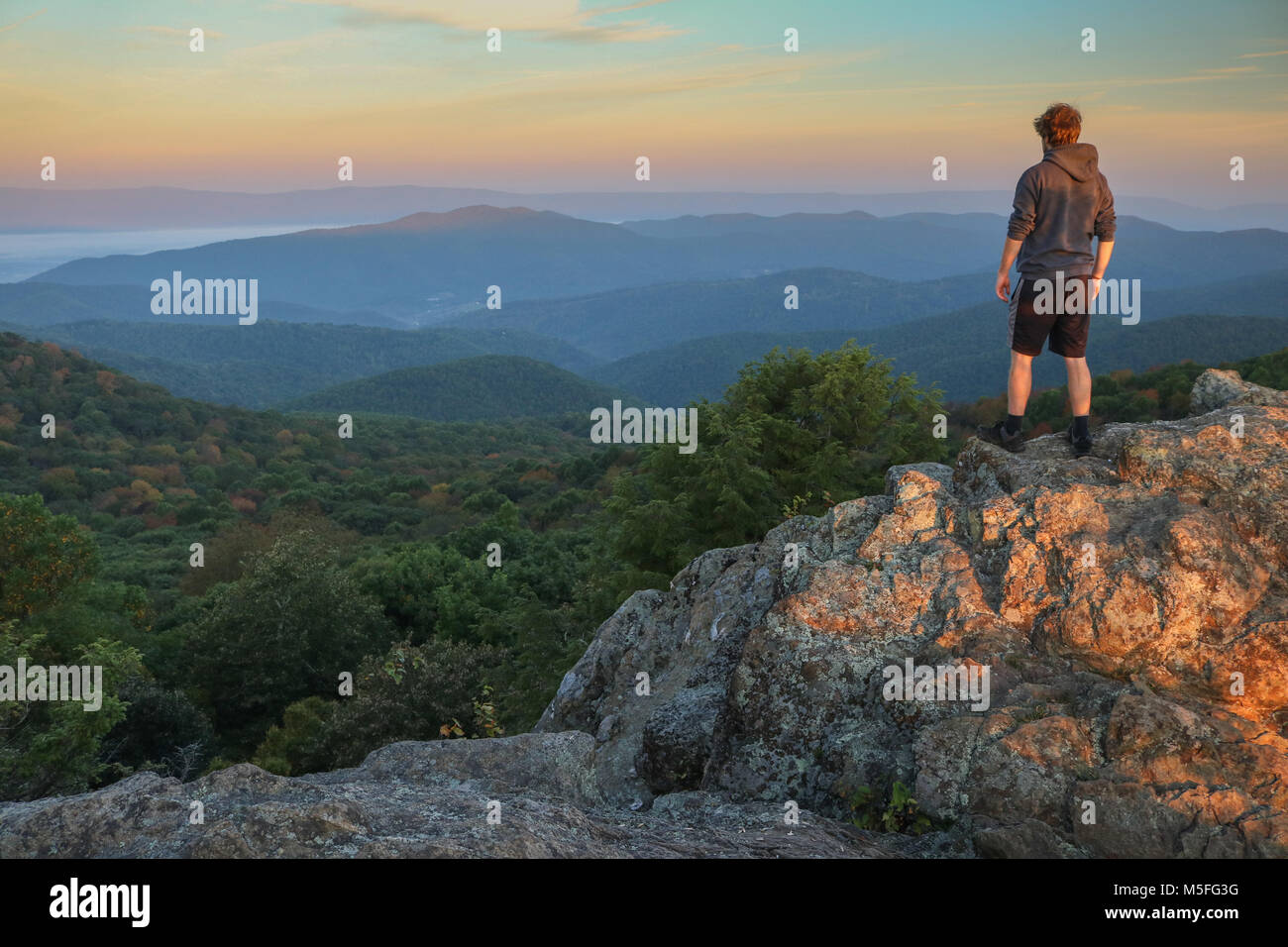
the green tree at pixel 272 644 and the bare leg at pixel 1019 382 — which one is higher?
the bare leg at pixel 1019 382

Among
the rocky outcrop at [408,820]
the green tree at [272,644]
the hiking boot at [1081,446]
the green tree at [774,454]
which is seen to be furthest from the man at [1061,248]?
the green tree at [272,644]

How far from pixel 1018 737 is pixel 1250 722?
Result: 1511 mm

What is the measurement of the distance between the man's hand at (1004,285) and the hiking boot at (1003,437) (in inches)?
51.2

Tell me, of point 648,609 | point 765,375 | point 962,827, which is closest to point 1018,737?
point 962,827

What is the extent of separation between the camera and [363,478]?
101 m

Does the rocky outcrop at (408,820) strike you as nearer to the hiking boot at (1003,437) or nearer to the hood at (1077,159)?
the hiking boot at (1003,437)

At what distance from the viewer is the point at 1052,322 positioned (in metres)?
8.19

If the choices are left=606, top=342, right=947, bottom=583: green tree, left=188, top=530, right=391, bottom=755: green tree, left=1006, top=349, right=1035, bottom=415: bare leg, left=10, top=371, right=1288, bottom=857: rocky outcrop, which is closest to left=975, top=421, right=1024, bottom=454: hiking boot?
left=10, top=371, right=1288, bottom=857: rocky outcrop

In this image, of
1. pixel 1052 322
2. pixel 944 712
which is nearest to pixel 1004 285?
pixel 1052 322

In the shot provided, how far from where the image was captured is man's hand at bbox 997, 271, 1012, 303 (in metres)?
8.18

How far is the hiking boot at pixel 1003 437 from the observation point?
345 inches

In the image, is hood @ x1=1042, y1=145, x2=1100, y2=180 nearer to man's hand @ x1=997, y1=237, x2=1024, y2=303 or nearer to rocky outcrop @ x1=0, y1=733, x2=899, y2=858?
man's hand @ x1=997, y1=237, x2=1024, y2=303

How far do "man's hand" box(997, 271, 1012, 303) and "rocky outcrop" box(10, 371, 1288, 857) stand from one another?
1576 mm

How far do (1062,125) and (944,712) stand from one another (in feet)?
18.0
